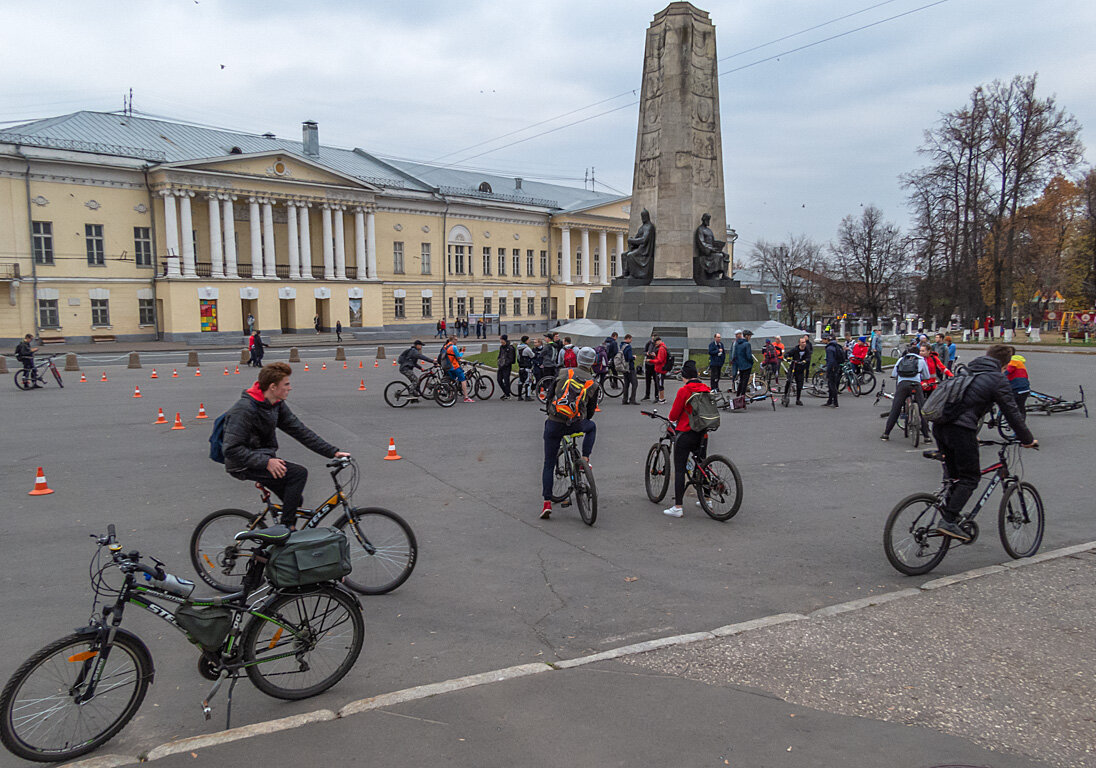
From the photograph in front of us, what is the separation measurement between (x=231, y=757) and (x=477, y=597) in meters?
2.40

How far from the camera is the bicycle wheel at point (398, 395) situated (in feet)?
57.2

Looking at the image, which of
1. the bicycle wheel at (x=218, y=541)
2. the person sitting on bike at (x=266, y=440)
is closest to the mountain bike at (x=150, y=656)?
the person sitting on bike at (x=266, y=440)

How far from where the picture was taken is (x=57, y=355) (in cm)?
3772

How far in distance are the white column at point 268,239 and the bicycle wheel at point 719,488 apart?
50207mm

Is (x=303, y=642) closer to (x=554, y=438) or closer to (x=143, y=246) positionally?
(x=554, y=438)

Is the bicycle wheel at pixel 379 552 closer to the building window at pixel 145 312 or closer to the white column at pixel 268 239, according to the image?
the building window at pixel 145 312

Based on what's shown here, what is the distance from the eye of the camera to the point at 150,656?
4.04 m

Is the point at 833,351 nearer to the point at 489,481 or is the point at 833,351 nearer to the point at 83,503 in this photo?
the point at 489,481

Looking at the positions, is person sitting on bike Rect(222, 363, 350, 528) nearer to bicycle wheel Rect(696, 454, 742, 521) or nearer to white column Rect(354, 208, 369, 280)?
bicycle wheel Rect(696, 454, 742, 521)

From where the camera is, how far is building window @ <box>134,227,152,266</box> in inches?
1900

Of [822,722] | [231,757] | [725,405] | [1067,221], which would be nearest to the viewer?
[231,757]

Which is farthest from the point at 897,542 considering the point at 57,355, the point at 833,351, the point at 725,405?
the point at 57,355

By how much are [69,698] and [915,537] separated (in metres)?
6.12

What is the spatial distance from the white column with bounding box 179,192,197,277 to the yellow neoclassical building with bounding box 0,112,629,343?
0.30 feet
